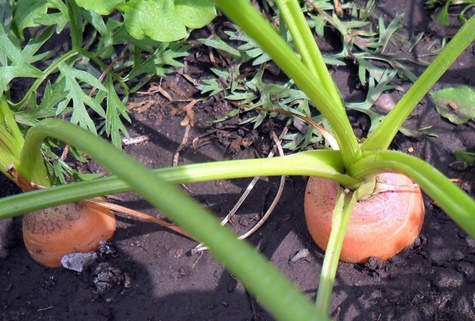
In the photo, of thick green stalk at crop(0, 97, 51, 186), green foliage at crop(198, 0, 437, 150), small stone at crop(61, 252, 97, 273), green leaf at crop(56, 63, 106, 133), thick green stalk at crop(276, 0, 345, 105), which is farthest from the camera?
green foliage at crop(198, 0, 437, 150)

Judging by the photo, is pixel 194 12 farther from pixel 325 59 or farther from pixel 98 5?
pixel 325 59

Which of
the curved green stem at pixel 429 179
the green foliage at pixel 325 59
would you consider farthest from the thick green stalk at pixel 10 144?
the curved green stem at pixel 429 179

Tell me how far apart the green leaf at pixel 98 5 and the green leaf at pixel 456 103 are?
895mm

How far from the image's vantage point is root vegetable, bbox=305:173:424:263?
47.0 inches

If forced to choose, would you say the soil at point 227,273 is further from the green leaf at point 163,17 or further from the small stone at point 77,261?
the green leaf at point 163,17

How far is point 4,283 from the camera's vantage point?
4.62 ft

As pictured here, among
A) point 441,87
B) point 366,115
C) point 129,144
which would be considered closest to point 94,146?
point 129,144

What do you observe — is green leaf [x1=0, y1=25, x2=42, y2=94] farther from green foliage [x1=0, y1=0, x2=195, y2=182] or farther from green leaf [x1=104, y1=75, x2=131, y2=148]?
green leaf [x1=104, y1=75, x2=131, y2=148]

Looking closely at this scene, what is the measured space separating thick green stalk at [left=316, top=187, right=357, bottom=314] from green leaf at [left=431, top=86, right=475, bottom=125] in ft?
1.66

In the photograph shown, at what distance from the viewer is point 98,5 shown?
1.11 m

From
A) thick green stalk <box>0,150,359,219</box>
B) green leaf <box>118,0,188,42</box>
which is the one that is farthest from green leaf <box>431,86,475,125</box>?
green leaf <box>118,0,188,42</box>

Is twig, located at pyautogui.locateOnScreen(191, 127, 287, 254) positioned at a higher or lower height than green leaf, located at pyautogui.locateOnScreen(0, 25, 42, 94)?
lower

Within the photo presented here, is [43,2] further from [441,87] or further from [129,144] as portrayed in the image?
[441,87]

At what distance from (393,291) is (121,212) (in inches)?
28.4
